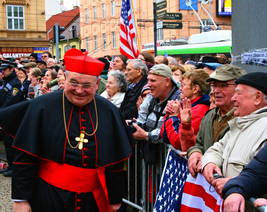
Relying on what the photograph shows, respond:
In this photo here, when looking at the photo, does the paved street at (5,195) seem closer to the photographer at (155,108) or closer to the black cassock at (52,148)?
the photographer at (155,108)

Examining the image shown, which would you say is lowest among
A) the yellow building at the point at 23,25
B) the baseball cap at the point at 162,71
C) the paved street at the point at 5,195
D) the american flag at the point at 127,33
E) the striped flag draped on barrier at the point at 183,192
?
the paved street at the point at 5,195

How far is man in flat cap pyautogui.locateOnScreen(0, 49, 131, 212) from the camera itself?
3.37 metres

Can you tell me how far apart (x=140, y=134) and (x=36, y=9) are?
37405 mm

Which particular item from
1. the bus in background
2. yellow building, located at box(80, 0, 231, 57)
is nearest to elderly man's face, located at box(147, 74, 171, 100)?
the bus in background

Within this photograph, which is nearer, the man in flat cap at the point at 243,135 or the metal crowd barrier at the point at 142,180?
the man in flat cap at the point at 243,135

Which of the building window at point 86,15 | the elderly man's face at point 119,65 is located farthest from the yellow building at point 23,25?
the elderly man's face at point 119,65

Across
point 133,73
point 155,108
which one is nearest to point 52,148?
point 155,108

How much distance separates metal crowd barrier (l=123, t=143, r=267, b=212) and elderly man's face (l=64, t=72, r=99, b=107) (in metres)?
1.38

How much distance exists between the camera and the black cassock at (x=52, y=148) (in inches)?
133

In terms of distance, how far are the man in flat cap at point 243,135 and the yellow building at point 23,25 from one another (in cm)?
3644

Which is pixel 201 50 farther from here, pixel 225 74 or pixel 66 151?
pixel 66 151

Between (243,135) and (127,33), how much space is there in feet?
22.0

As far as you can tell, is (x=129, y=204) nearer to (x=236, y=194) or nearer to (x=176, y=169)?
(x=176, y=169)

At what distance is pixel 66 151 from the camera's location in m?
3.38
